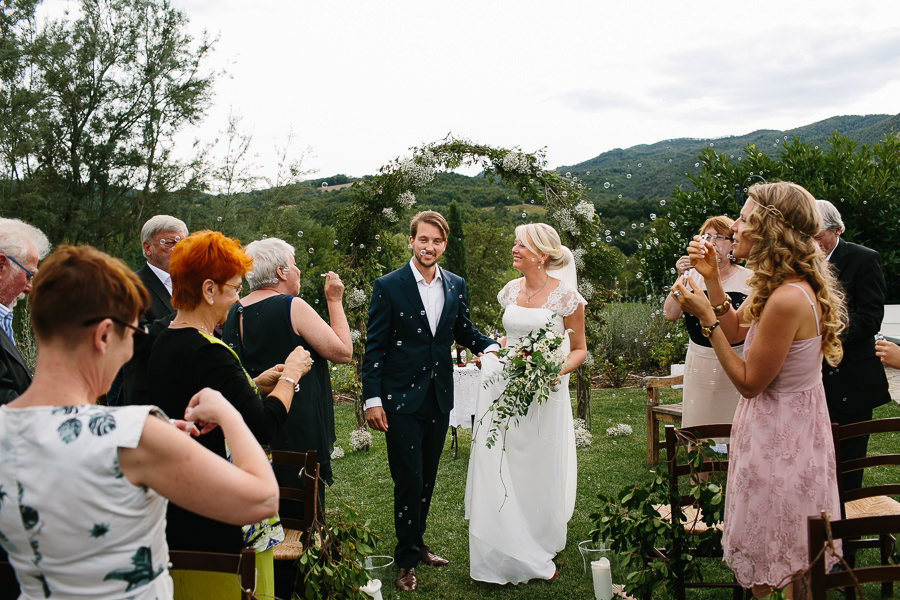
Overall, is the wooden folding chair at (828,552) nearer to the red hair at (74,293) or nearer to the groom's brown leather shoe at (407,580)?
the red hair at (74,293)

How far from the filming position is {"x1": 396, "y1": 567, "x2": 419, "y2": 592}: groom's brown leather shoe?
4184 mm

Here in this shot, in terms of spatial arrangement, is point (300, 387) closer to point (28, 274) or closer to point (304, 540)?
point (304, 540)

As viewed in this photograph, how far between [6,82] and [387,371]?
17019 millimetres

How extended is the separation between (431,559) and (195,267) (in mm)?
3094

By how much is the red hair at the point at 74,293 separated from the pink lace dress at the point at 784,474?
230 cm

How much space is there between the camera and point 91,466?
1.36m

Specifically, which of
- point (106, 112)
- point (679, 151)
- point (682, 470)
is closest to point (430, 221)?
point (682, 470)

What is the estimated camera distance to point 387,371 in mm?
4297

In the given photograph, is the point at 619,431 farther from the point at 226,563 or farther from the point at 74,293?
the point at 74,293

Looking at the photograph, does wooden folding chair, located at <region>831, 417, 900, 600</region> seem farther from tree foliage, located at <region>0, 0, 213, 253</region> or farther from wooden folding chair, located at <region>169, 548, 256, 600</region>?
tree foliage, located at <region>0, 0, 213, 253</region>

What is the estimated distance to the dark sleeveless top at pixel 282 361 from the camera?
3480mm

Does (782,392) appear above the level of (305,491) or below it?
above

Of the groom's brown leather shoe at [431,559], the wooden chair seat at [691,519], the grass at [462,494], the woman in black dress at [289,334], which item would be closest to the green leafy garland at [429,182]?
the grass at [462,494]

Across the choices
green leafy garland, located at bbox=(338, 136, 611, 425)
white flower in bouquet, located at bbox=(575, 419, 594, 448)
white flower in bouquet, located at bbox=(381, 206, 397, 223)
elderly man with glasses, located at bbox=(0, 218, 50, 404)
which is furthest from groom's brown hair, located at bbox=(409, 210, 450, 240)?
white flower in bouquet, located at bbox=(575, 419, 594, 448)
